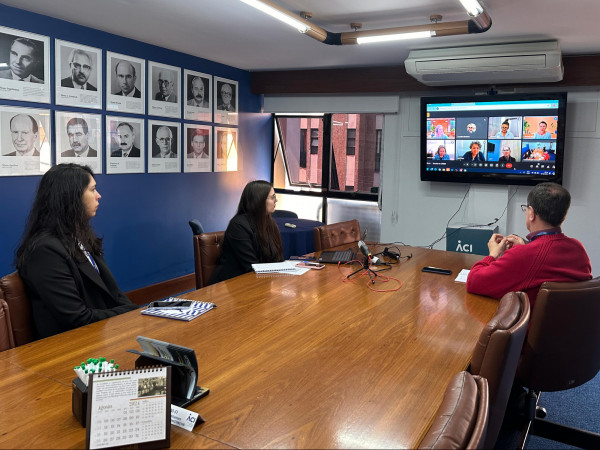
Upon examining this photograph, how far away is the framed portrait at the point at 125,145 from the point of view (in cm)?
483

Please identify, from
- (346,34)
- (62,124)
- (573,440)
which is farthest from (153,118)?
(573,440)

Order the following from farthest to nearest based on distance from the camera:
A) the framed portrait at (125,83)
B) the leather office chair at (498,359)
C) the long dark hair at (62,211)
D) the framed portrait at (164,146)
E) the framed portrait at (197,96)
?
the framed portrait at (197,96), the framed portrait at (164,146), the framed portrait at (125,83), the long dark hair at (62,211), the leather office chair at (498,359)

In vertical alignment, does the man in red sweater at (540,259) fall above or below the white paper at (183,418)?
above

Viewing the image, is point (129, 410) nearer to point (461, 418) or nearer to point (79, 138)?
point (461, 418)

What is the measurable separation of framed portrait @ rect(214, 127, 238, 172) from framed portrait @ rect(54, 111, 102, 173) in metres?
1.66

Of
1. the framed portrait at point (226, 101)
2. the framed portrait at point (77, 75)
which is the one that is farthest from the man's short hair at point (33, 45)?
the framed portrait at point (226, 101)

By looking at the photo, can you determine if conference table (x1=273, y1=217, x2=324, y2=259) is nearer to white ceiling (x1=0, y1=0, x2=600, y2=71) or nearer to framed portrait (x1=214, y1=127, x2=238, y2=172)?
framed portrait (x1=214, y1=127, x2=238, y2=172)

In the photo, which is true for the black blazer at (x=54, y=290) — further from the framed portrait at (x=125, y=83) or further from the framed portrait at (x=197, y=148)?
the framed portrait at (x=197, y=148)

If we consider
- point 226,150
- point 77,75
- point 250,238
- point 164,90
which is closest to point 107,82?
point 77,75

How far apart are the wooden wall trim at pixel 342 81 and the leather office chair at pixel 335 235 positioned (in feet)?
6.97

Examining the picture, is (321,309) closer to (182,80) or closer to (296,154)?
(182,80)

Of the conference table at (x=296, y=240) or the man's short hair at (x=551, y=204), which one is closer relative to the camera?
the man's short hair at (x=551, y=204)

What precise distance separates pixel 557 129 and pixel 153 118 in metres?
3.95

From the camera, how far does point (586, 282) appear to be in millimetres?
2346
